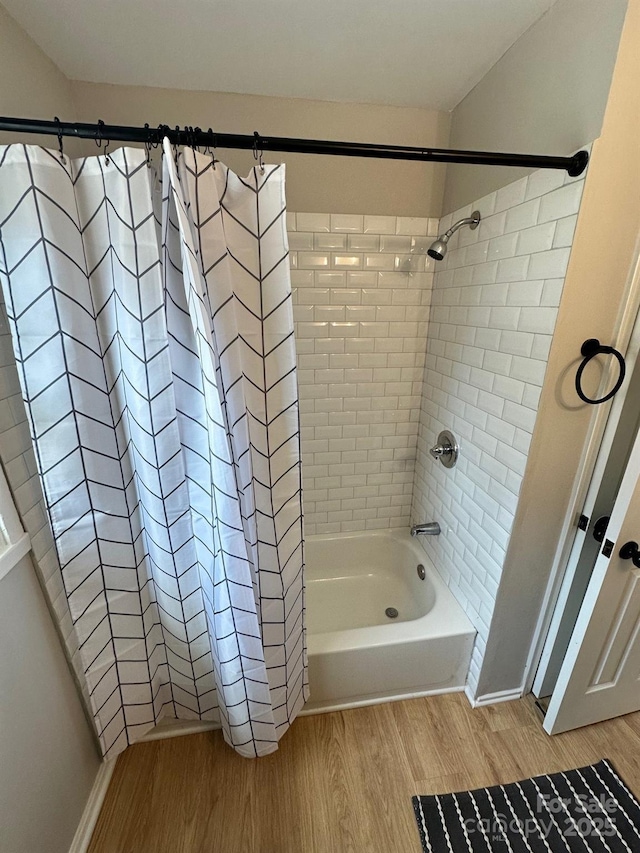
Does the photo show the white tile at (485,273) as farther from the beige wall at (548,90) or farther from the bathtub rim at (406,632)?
the bathtub rim at (406,632)

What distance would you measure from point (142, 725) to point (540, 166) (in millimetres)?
2095

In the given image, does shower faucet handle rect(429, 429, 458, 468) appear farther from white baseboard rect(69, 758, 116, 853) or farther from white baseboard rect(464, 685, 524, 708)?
white baseboard rect(69, 758, 116, 853)

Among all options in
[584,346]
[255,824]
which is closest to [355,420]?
[584,346]

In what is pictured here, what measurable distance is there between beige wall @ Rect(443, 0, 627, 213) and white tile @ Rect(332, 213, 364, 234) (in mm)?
445

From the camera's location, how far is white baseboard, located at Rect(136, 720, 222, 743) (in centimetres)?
145

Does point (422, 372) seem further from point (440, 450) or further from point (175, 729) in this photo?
point (175, 729)

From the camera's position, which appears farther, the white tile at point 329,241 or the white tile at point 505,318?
the white tile at point 329,241

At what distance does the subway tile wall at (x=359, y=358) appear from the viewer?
65.9 inches

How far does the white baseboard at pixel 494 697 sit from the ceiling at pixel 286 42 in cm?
233

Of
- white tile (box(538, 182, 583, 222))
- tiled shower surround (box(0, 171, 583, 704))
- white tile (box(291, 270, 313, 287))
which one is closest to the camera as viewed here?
white tile (box(538, 182, 583, 222))

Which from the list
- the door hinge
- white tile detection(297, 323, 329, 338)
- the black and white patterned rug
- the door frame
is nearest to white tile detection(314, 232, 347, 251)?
white tile detection(297, 323, 329, 338)

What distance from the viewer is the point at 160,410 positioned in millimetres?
961

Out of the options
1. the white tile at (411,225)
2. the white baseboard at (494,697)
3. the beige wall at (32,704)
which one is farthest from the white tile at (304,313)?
the white baseboard at (494,697)

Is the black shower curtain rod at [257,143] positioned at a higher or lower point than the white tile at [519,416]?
higher
